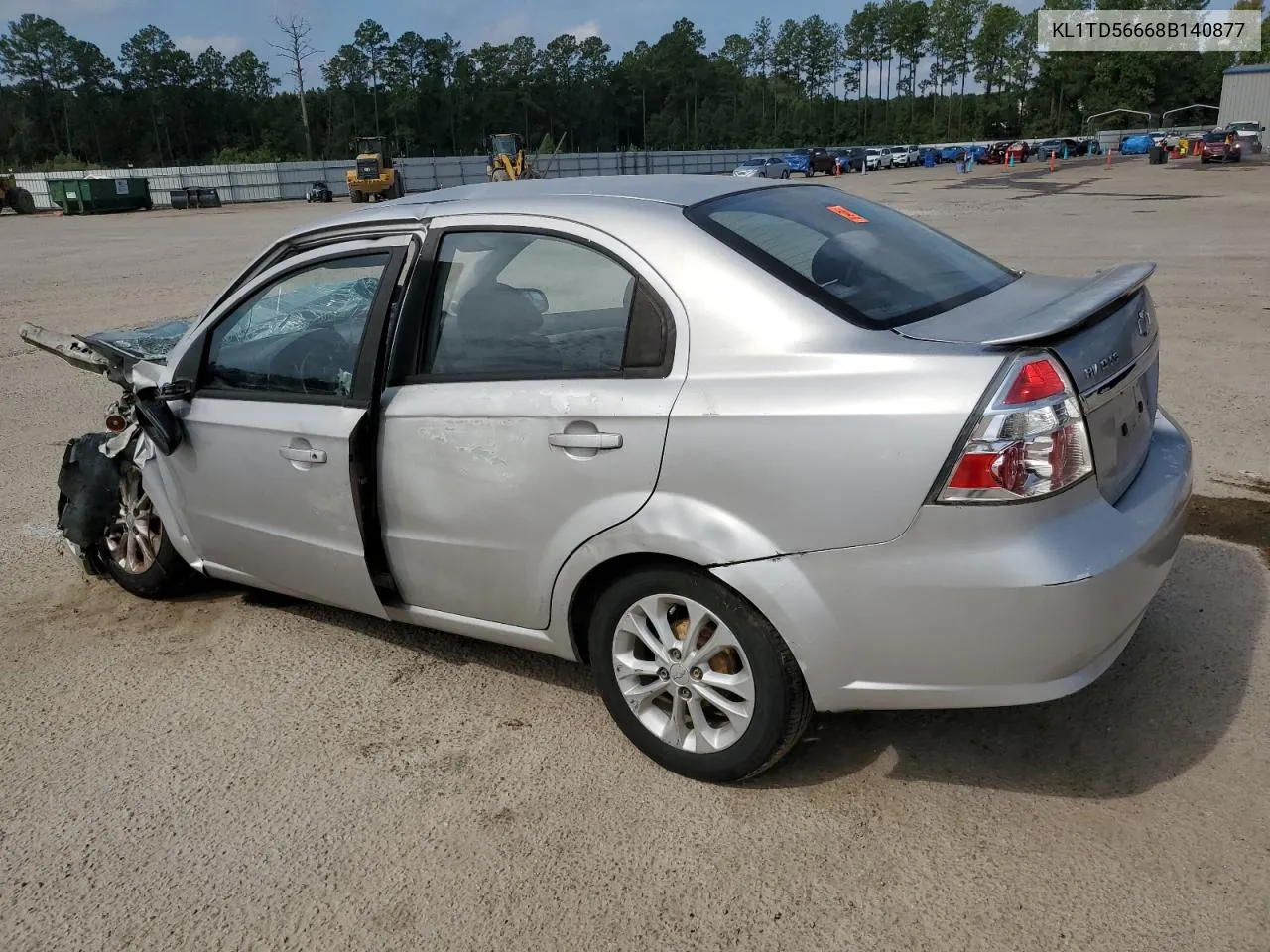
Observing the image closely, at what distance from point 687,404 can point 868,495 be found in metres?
0.53

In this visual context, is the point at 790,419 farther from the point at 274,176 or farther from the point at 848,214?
the point at 274,176

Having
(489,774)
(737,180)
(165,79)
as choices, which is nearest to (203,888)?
(489,774)

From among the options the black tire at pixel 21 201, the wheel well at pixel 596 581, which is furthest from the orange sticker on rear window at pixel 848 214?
the black tire at pixel 21 201

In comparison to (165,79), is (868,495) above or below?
below

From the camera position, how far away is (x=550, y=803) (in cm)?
297

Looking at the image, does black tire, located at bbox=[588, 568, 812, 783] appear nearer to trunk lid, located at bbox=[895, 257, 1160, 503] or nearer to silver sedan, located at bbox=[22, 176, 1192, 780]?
silver sedan, located at bbox=[22, 176, 1192, 780]

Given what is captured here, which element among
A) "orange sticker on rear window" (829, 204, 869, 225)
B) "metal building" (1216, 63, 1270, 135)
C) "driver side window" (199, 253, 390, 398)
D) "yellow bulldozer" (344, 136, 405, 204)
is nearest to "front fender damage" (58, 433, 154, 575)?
"driver side window" (199, 253, 390, 398)

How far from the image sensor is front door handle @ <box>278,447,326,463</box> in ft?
11.1

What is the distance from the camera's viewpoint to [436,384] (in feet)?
10.5

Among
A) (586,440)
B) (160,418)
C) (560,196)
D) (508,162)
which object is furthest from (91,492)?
(508,162)

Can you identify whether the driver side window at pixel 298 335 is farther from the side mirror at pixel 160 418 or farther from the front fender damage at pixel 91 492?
the front fender damage at pixel 91 492

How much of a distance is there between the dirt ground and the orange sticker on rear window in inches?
64.1

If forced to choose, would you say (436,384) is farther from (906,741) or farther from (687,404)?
(906,741)

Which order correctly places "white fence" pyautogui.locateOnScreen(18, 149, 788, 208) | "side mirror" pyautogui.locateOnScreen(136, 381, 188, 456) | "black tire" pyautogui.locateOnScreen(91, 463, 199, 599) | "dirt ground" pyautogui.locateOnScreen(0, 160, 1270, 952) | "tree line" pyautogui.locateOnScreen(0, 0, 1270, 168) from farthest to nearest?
"tree line" pyautogui.locateOnScreen(0, 0, 1270, 168), "white fence" pyautogui.locateOnScreen(18, 149, 788, 208), "black tire" pyautogui.locateOnScreen(91, 463, 199, 599), "side mirror" pyautogui.locateOnScreen(136, 381, 188, 456), "dirt ground" pyautogui.locateOnScreen(0, 160, 1270, 952)
